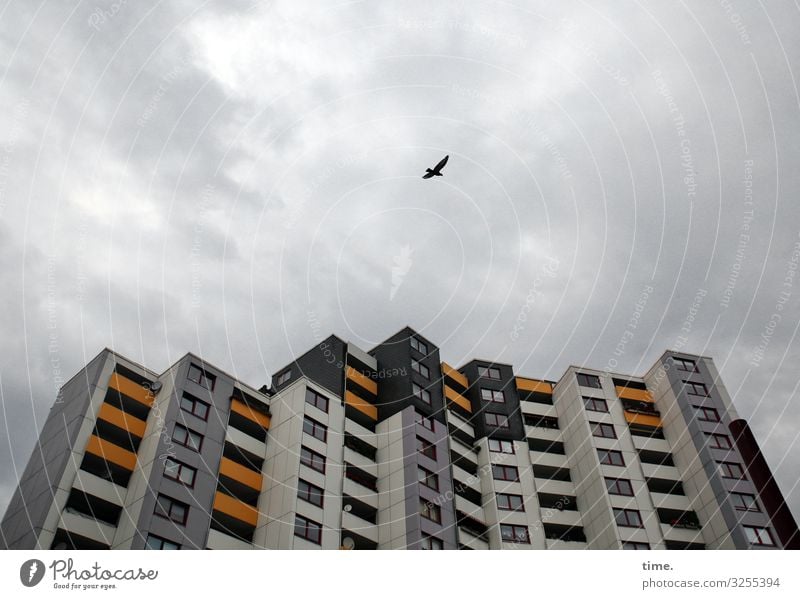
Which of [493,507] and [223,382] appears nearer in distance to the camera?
[223,382]

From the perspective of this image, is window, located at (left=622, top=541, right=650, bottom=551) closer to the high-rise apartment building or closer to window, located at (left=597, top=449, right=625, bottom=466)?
the high-rise apartment building

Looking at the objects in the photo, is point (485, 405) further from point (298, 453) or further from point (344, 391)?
point (298, 453)

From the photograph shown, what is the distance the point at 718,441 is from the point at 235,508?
152 feet

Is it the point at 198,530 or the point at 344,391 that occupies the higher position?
the point at 344,391

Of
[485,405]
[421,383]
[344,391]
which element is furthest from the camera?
[485,405]

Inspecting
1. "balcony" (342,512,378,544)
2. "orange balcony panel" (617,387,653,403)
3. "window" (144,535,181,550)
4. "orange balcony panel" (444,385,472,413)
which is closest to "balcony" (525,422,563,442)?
"orange balcony panel" (444,385,472,413)

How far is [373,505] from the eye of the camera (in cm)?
5050

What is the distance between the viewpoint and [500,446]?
63.2 meters

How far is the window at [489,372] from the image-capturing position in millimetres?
71562

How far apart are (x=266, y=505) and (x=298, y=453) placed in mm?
4283

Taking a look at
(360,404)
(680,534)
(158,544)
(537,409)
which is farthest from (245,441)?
(680,534)

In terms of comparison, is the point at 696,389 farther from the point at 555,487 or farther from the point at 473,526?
the point at 473,526

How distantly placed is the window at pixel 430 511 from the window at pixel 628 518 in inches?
659
